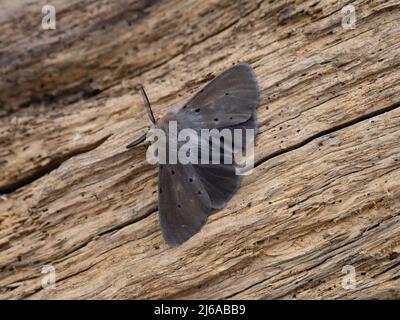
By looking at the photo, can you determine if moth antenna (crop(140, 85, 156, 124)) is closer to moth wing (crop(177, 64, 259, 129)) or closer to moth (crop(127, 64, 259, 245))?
moth (crop(127, 64, 259, 245))

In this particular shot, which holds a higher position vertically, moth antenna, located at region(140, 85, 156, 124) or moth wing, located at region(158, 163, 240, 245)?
moth antenna, located at region(140, 85, 156, 124)

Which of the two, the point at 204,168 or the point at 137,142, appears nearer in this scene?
the point at 204,168

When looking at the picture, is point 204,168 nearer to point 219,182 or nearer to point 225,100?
point 219,182

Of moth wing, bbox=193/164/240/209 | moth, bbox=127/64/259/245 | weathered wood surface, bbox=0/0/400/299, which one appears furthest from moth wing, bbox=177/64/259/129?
moth wing, bbox=193/164/240/209

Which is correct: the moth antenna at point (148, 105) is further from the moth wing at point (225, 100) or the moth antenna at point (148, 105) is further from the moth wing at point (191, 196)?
the moth wing at point (191, 196)

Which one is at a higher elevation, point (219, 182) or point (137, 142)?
point (137, 142)

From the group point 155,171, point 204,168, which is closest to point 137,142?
point 155,171

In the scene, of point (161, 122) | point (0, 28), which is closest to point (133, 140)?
point (161, 122)

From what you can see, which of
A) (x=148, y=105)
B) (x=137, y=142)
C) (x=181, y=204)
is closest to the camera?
(x=181, y=204)
